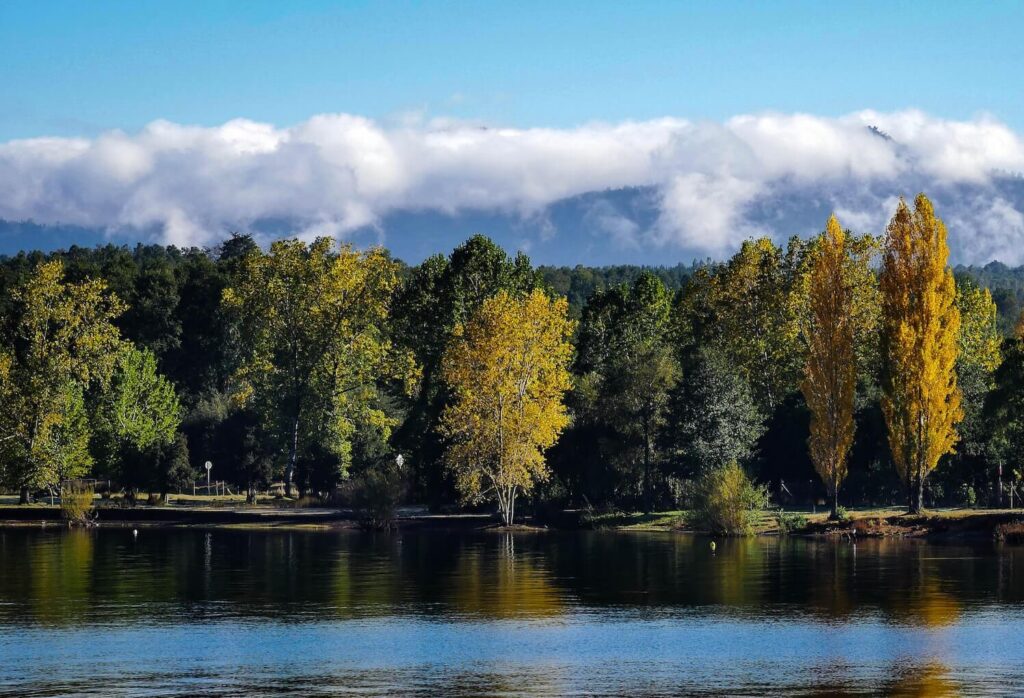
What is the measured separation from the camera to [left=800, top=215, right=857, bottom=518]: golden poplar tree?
91.5 m

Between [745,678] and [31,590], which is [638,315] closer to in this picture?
[31,590]

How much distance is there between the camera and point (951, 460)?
93.6m

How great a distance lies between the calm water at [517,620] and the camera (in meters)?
44.0

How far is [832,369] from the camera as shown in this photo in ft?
302

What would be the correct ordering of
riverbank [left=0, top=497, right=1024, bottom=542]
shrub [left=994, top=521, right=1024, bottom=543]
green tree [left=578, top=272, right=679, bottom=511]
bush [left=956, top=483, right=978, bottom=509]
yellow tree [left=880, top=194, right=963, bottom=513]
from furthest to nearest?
green tree [left=578, top=272, right=679, bottom=511]
bush [left=956, top=483, right=978, bottom=509]
yellow tree [left=880, top=194, right=963, bottom=513]
riverbank [left=0, top=497, right=1024, bottom=542]
shrub [left=994, top=521, right=1024, bottom=543]

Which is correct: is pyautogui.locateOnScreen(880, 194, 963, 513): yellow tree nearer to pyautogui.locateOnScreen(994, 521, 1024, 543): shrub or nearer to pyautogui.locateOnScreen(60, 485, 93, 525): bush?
pyautogui.locateOnScreen(994, 521, 1024, 543): shrub

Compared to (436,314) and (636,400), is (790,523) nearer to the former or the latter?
(636,400)

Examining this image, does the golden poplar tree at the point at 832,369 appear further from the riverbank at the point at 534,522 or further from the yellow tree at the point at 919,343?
the riverbank at the point at 534,522

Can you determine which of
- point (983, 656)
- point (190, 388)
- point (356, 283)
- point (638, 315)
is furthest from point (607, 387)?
point (190, 388)

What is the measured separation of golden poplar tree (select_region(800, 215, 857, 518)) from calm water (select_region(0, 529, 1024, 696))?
382 inches

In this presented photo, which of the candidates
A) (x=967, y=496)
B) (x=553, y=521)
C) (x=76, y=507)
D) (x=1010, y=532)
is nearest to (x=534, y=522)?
(x=553, y=521)

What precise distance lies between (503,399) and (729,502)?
17044 mm

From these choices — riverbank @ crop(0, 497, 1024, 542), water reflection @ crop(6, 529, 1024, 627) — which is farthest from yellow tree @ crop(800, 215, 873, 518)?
water reflection @ crop(6, 529, 1024, 627)

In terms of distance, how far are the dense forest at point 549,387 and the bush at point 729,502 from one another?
486 mm
